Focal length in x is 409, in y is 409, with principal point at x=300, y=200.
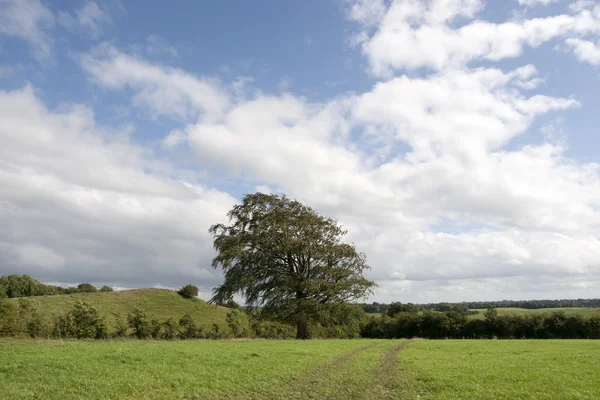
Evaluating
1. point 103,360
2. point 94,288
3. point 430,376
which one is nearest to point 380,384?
point 430,376

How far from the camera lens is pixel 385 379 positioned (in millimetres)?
17125

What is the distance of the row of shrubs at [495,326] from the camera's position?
185 ft

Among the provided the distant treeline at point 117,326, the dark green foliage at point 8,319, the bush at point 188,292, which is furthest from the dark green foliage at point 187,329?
the bush at point 188,292

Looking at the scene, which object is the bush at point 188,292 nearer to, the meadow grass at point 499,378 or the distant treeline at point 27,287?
the distant treeline at point 27,287

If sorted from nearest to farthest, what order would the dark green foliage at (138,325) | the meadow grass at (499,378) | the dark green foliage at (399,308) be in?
the meadow grass at (499,378)
the dark green foliage at (138,325)
the dark green foliage at (399,308)

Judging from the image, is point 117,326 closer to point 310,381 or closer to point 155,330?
point 155,330

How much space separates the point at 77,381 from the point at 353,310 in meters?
31.3

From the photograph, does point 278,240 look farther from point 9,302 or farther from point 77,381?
point 77,381

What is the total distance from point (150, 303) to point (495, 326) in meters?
55.9

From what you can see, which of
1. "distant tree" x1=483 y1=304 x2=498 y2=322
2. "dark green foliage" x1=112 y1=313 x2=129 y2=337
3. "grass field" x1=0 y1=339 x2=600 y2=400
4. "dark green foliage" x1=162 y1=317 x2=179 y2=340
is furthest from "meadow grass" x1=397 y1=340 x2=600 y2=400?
"distant tree" x1=483 y1=304 x2=498 y2=322

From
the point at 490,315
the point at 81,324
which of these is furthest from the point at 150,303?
the point at 490,315

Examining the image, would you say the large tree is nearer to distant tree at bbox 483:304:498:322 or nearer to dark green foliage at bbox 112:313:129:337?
dark green foliage at bbox 112:313:129:337

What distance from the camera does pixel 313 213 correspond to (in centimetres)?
4325

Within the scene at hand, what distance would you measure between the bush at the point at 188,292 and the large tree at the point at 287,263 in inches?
1617
